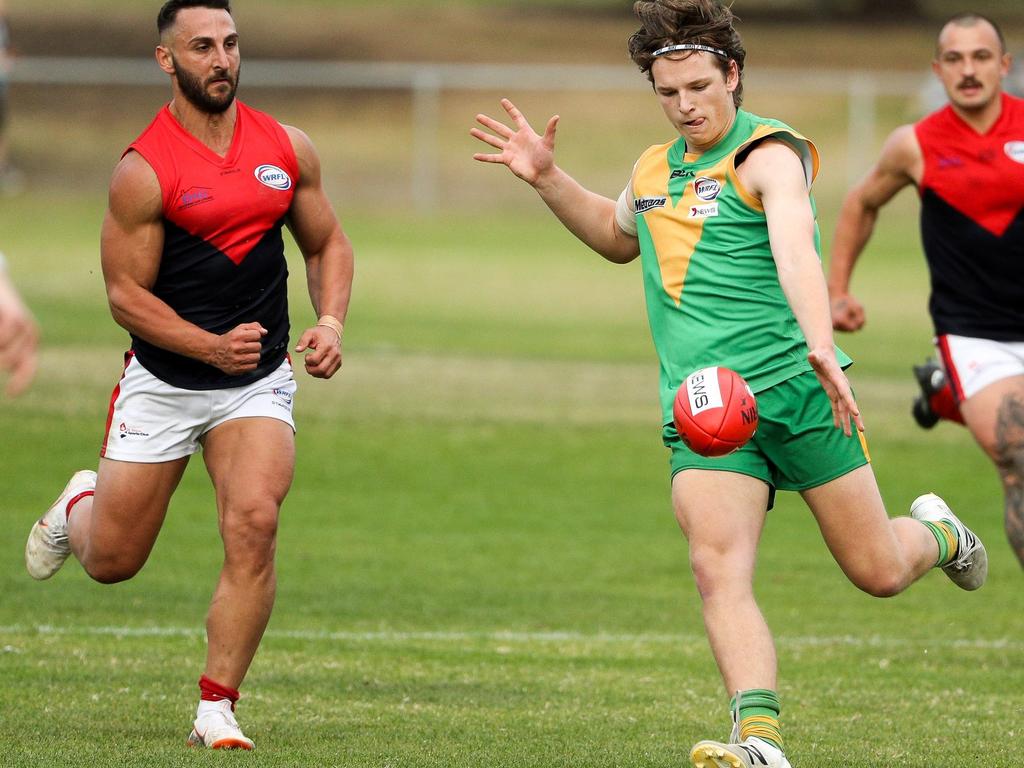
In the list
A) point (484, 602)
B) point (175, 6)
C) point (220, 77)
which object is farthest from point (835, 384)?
point (484, 602)

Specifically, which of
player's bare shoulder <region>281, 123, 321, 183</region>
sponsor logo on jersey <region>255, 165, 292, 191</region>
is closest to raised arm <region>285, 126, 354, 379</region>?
player's bare shoulder <region>281, 123, 321, 183</region>

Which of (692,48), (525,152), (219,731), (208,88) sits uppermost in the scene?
(692,48)

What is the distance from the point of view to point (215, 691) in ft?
21.7

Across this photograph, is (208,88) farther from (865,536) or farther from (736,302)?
(865,536)

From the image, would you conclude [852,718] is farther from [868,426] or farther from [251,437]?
[868,426]

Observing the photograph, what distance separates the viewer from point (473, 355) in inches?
774

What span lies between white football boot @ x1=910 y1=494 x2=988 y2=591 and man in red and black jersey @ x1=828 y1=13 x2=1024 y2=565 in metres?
1.75

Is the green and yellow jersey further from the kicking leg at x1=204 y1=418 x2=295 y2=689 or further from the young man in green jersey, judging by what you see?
the kicking leg at x1=204 y1=418 x2=295 y2=689

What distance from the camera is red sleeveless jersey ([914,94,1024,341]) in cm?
893

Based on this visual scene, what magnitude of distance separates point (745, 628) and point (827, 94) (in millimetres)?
37382

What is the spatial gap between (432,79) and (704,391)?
31303 mm

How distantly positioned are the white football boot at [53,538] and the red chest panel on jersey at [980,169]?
14.0ft

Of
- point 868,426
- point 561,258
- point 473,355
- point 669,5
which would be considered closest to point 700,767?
point 669,5

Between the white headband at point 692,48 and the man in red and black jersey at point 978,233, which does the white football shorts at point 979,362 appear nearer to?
the man in red and black jersey at point 978,233
